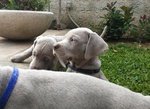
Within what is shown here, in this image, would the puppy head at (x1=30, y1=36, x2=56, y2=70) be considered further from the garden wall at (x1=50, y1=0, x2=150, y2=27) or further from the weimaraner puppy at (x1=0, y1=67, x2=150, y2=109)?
the garden wall at (x1=50, y1=0, x2=150, y2=27)

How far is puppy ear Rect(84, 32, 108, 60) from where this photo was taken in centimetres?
469

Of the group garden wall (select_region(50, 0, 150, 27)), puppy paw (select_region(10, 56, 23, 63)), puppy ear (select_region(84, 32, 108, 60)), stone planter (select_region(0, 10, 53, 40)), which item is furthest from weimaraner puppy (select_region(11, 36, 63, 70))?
garden wall (select_region(50, 0, 150, 27))

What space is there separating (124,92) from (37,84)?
47 centimetres

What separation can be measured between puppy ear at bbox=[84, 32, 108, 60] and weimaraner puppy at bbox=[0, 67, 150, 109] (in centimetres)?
237

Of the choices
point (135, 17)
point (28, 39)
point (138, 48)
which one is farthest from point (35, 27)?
point (135, 17)

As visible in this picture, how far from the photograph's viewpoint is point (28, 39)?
9680 mm

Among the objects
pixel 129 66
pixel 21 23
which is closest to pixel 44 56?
pixel 129 66

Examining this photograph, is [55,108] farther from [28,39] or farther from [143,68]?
[28,39]

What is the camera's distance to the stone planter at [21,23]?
30.3 ft

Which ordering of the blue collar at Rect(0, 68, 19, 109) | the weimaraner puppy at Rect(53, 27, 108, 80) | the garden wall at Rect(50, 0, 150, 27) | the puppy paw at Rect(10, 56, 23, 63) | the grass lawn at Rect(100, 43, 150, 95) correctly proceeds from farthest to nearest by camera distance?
the garden wall at Rect(50, 0, 150, 27) < the puppy paw at Rect(10, 56, 23, 63) < the grass lawn at Rect(100, 43, 150, 95) < the weimaraner puppy at Rect(53, 27, 108, 80) < the blue collar at Rect(0, 68, 19, 109)

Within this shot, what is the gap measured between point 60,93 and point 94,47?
2599 millimetres

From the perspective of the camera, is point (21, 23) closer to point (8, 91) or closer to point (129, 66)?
point (129, 66)

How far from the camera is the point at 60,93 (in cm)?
216

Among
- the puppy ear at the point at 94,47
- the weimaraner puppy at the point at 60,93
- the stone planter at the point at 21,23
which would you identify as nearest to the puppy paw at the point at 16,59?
the puppy ear at the point at 94,47
